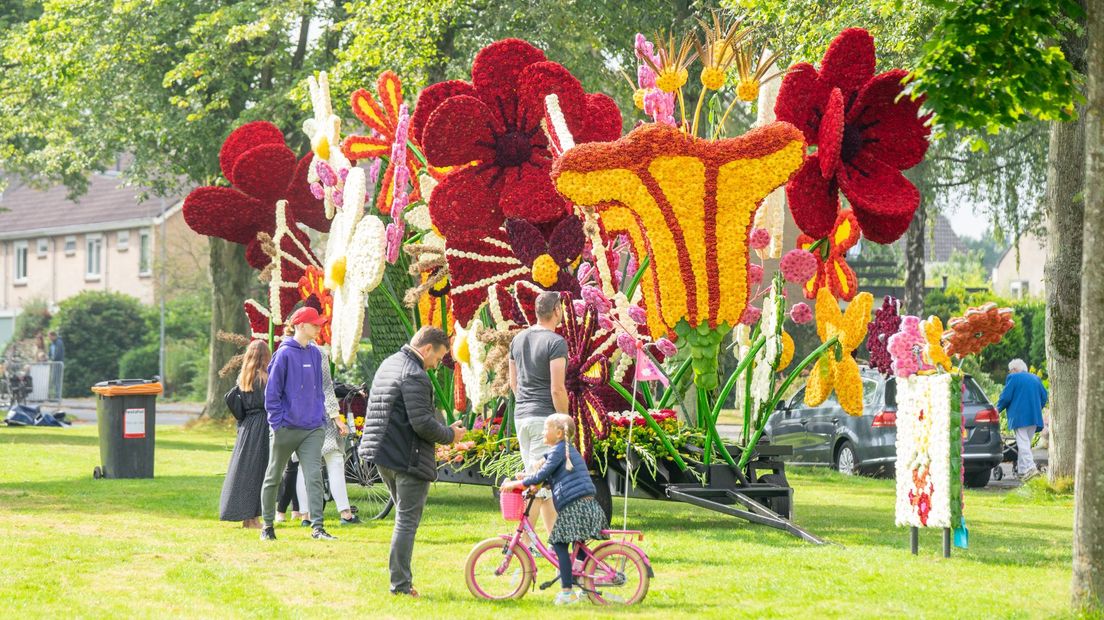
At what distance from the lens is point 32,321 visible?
53875 millimetres

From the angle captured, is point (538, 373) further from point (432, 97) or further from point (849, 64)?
point (432, 97)

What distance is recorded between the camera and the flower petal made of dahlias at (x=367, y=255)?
1341 cm

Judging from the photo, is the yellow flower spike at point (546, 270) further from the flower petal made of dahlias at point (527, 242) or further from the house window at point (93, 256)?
the house window at point (93, 256)

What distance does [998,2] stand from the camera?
8125 millimetres

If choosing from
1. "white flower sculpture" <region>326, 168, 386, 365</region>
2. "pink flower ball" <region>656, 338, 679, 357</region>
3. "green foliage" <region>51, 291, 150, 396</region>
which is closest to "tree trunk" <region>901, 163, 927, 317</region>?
"white flower sculpture" <region>326, 168, 386, 365</region>

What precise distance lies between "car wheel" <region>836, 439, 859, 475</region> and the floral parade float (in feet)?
20.2

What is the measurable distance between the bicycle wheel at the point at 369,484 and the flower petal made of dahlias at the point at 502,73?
3.39m

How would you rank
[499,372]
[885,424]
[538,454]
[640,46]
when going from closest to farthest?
[538,454], [499,372], [640,46], [885,424]

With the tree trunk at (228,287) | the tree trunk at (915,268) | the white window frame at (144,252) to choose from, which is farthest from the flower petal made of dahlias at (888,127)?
the white window frame at (144,252)

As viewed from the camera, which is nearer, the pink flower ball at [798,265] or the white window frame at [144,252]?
the pink flower ball at [798,265]

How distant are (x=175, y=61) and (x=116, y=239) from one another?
112 feet

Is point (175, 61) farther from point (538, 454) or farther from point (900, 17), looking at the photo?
point (538, 454)

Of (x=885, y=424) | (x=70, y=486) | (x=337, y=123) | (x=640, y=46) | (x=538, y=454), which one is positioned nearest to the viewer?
(x=538, y=454)

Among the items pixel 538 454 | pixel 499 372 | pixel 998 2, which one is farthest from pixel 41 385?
pixel 998 2
